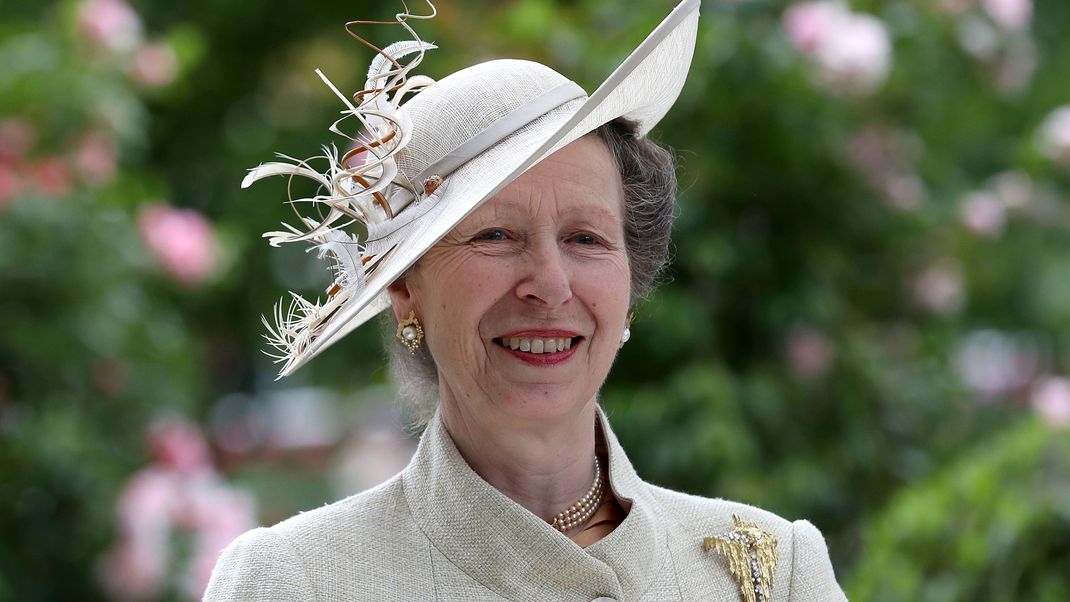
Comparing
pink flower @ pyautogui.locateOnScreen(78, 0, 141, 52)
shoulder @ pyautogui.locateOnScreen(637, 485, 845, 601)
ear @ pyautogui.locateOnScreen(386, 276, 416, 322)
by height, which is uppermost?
ear @ pyautogui.locateOnScreen(386, 276, 416, 322)

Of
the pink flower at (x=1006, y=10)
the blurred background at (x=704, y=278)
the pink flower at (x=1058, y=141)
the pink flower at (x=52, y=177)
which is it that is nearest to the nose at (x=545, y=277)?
the blurred background at (x=704, y=278)

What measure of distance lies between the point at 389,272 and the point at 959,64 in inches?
171

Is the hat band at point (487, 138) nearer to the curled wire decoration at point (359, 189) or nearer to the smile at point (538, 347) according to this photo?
the curled wire decoration at point (359, 189)

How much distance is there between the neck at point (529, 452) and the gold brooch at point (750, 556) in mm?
232

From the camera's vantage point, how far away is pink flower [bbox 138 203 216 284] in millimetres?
5488

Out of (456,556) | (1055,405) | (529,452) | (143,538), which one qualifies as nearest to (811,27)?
(1055,405)

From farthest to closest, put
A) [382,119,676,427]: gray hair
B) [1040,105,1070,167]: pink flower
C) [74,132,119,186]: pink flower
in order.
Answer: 1. [1040,105,1070,167]: pink flower
2. [74,132,119,186]: pink flower
3. [382,119,676,427]: gray hair

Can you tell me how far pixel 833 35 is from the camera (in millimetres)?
5199

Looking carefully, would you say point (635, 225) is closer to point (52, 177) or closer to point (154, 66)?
point (52, 177)

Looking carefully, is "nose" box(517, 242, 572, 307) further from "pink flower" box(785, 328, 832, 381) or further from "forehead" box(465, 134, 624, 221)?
"pink flower" box(785, 328, 832, 381)

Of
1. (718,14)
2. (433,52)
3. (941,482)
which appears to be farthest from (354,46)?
(941,482)

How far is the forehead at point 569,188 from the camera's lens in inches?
82.8

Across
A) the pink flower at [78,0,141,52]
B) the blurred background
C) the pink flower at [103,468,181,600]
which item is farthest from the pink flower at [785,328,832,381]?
the pink flower at [78,0,141,52]

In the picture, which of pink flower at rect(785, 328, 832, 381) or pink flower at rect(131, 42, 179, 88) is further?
pink flower at rect(131, 42, 179, 88)
